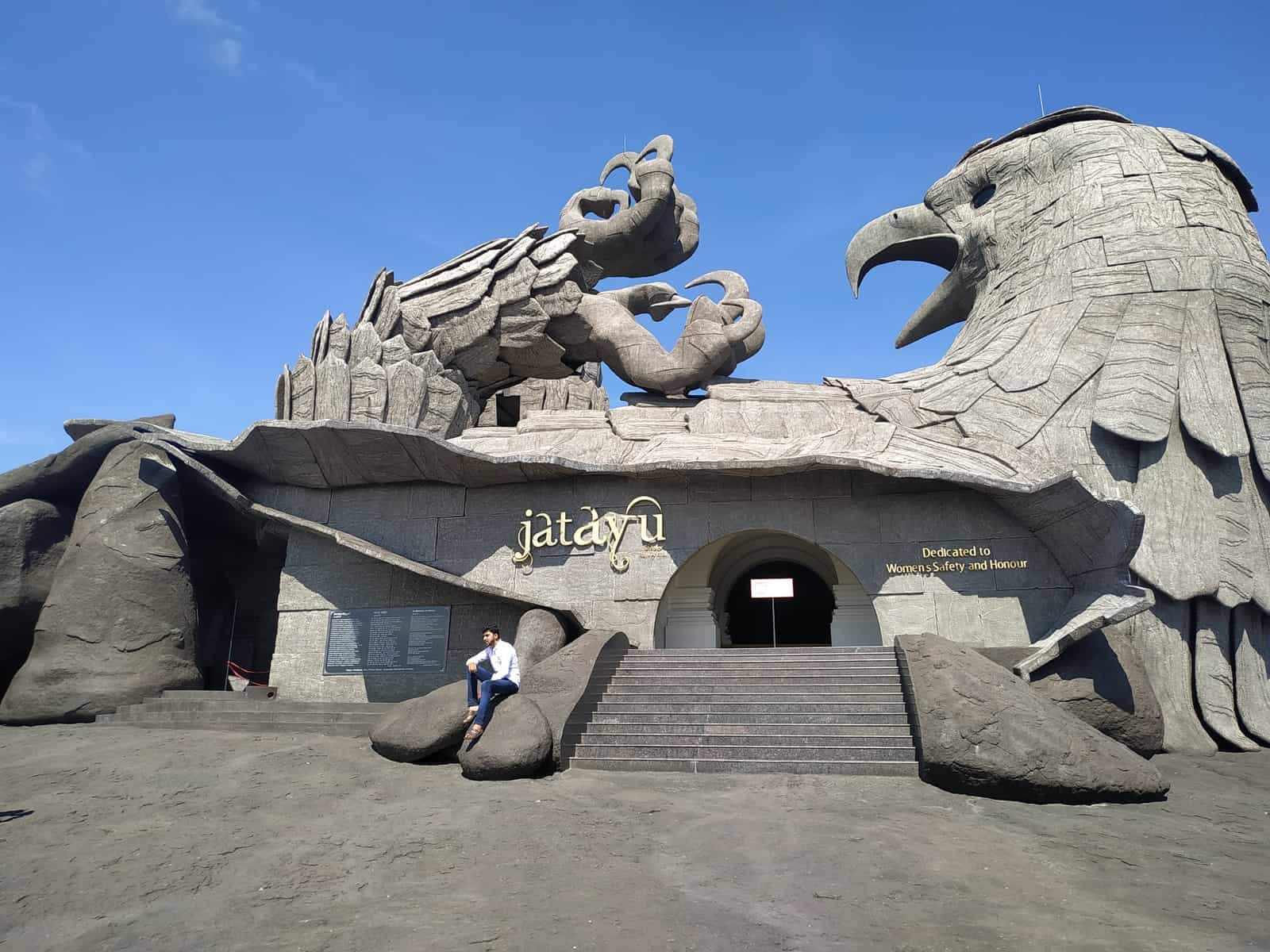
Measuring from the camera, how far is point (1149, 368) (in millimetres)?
11992

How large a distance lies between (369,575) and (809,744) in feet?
25.2

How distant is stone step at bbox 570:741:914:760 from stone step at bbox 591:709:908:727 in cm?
50

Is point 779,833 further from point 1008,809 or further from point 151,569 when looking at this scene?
point 151,569

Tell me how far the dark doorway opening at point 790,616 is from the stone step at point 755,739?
10.5m

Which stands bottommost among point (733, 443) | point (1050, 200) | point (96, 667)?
point (96, 667)

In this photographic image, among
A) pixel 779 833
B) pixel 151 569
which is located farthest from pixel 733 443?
pixel 151 569

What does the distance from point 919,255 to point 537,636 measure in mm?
12475

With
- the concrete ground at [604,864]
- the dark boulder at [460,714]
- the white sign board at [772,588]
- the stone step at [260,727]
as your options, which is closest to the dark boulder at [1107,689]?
the concrete ground at [604,864]

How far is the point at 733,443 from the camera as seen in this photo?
12.6 m

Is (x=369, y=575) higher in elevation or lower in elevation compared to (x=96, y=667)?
higher

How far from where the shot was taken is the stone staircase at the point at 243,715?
1027 centimetres

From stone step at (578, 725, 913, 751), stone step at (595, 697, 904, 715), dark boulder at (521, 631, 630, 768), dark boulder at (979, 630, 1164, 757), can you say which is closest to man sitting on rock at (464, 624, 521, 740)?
dark boulder at (521, 631, 630, 768)

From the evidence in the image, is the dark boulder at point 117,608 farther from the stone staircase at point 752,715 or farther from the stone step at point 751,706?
the stone step at point 751,706

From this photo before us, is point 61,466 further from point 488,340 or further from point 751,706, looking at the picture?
point 751,706
